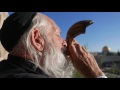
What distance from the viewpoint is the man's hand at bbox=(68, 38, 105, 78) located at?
1.54 m

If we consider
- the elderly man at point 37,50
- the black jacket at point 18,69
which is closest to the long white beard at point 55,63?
the elderly man at point 37,50

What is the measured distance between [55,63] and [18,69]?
30cm

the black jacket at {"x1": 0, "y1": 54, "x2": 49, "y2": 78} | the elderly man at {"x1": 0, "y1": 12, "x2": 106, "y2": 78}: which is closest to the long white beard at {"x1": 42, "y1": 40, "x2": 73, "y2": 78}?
the elderly man at {"x1": 0, "y1": 12, "x2": 106, "y2": 78}

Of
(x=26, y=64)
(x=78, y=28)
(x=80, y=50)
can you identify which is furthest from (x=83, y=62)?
(x=26, y=64)

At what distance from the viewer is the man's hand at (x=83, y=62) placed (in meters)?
1.54

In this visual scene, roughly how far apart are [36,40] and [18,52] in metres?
0.12

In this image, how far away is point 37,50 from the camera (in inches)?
63.7

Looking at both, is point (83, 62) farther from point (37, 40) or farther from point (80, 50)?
point (37, 40)

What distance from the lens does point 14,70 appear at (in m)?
1.44
